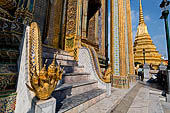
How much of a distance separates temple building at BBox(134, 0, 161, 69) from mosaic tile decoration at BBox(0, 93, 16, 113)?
23.4 metres

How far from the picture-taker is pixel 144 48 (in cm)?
2116

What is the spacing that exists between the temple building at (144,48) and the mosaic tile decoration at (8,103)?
23.4 metres

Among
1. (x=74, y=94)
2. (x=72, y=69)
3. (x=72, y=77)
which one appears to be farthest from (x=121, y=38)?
(x=74, y=94)

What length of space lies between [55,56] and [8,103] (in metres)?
1.31

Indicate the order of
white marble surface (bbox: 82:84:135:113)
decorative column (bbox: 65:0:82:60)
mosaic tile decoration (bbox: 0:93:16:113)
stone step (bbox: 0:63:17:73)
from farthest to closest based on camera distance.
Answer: decorative column (bbox: 65:0:82:60) < white marble surface (bbox: 82:84:135:113) < stone step (bbox: 0:63:17:73) < mosaic tile decoration (bbox: 0:93:16:113)

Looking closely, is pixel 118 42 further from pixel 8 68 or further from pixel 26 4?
pixel 8 68

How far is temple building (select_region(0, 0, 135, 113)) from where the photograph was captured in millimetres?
1322

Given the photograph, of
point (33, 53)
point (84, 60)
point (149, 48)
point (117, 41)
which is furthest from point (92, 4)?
point (149, 48)

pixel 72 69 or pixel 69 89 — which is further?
pixel 72 69

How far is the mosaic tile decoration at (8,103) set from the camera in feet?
4.75

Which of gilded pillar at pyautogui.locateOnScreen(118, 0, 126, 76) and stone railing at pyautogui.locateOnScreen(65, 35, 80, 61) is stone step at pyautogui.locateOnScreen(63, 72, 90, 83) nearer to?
stone railing at pyautogui.locateOnScreen(65, 35, 80, 61)

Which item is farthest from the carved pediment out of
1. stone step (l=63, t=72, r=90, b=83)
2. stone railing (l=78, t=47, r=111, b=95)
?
stone step (l=63, t=72, r=90, b=83)

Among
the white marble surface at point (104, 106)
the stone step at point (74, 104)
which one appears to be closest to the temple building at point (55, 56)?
the stone step at point (74, 104)

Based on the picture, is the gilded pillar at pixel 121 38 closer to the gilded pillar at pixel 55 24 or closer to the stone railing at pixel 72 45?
the stone railing at pixel 72 45
